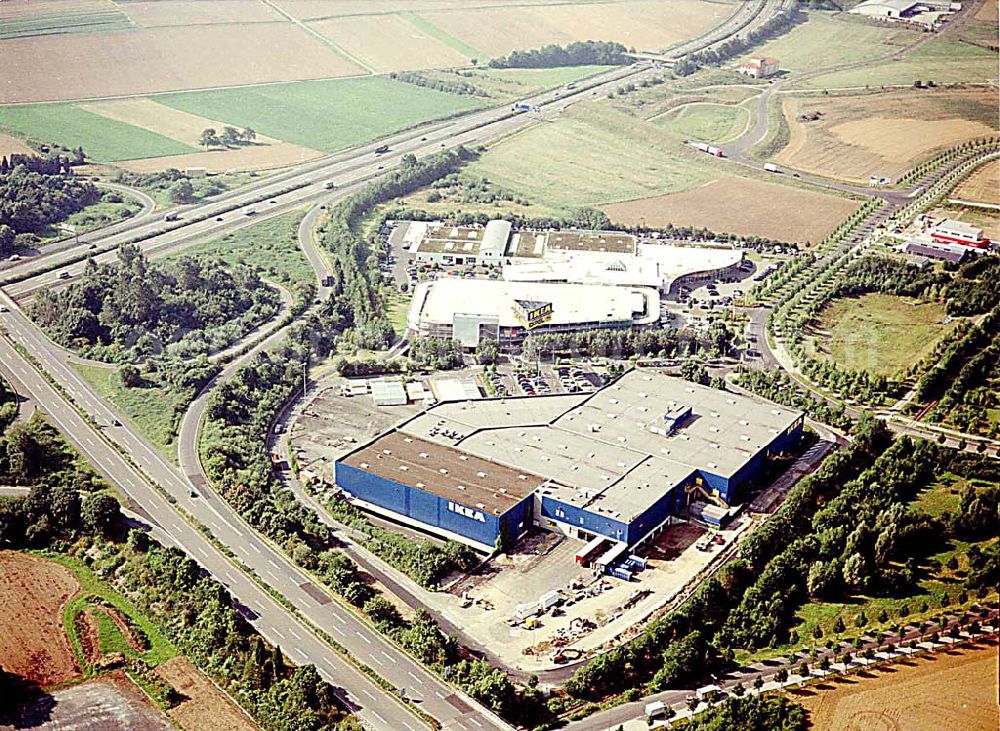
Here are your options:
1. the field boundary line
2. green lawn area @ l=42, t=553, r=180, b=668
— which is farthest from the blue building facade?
the field boundary line

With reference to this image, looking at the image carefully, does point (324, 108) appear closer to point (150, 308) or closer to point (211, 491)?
point (150, 308)

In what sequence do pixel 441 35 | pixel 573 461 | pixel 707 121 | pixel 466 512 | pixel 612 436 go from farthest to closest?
pixel 441 35, pixel 707 121, pixel 612 436, pixel 573 461, pixel 466 512

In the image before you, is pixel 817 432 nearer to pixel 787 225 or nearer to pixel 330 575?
pixel 330 575

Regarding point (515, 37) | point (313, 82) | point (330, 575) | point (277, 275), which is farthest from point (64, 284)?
point (515, 37)

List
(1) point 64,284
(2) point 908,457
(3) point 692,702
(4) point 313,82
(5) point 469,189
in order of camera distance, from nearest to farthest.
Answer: (3) point 692,702, (2) point 908,457, (1) point 64,284, (5) point 469,189, (4) point 313,82

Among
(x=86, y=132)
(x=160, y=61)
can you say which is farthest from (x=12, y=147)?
(x=160, y=61)

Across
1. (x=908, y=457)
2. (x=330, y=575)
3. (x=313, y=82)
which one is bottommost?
(x=330, y=575)

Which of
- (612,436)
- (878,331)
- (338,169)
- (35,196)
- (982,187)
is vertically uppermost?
(982,187)
